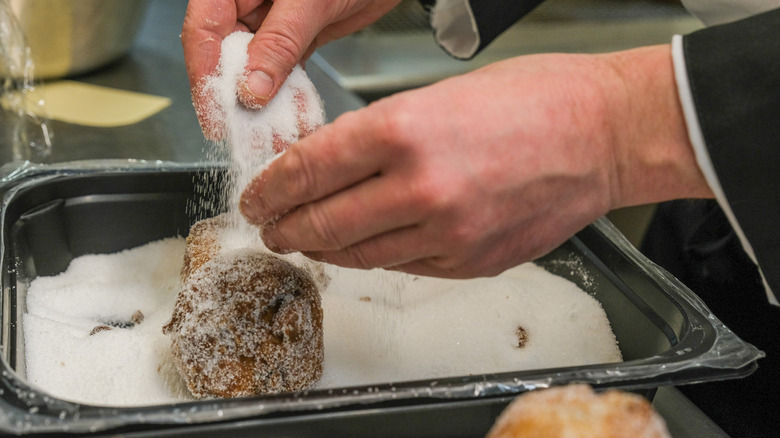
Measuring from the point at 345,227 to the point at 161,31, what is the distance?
1775 millimetres

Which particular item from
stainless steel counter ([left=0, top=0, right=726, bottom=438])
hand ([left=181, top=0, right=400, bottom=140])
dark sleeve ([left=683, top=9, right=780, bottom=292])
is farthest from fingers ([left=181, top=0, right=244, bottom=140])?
dark sleeve ([left=683, top=9, right=780, bottom=292])

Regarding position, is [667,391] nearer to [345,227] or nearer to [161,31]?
[345,227]

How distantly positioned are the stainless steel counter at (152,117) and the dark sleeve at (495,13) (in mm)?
411

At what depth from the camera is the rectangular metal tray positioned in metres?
0.62

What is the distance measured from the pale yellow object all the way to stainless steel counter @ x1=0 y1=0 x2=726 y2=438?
0.09ft

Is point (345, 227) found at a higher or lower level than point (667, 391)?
higher

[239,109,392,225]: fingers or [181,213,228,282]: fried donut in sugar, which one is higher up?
[239,109,392,225]: fingers

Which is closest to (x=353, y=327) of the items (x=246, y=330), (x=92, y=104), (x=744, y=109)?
(x=246, y=330)

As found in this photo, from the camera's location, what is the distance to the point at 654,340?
87cm

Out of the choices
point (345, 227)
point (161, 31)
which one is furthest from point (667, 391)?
point (161, 31)

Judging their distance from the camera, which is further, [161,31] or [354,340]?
[161,31]

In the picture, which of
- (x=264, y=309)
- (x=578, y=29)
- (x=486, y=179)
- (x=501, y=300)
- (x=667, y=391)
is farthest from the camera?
(x=578, y=29)

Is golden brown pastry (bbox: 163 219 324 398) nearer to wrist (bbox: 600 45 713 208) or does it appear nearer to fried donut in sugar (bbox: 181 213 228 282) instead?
fried donut in sugar (bbox: 181 213 228 282)

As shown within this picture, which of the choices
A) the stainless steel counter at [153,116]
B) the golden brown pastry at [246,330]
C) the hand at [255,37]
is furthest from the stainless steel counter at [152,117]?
the golden brown pastry at [246,330]
